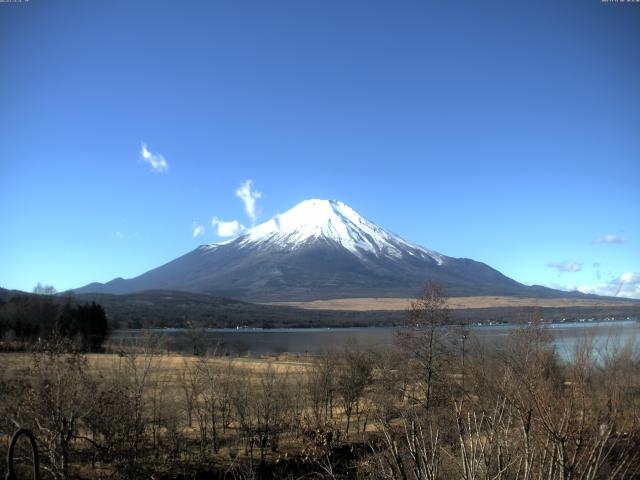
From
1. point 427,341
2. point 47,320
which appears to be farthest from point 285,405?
point 47,320

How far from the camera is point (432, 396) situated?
2808 cm

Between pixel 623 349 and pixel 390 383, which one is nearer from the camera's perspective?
pixel 623 349

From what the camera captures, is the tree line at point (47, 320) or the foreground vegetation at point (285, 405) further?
the tree line at point (47, 320)

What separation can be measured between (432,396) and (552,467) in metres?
23.7

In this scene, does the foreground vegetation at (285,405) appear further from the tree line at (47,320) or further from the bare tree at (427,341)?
the tree line at (47,320)

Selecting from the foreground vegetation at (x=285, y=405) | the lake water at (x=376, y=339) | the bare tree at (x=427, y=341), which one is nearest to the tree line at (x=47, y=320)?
the lake water at (x=376, y=339)

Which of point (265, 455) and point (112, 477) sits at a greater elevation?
point (112, 477)

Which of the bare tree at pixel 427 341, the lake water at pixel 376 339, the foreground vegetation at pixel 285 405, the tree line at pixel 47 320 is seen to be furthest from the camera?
the tree line at pixel 47 320

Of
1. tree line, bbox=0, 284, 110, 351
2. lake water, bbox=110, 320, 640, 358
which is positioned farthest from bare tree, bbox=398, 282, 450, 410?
tree line, bbox=0, 284, 110, 351

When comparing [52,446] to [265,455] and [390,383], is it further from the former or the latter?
[390,383]

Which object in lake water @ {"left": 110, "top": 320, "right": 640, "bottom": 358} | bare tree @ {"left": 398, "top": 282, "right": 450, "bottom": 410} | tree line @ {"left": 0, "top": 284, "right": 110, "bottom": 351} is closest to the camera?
lake water @ {"left": 110, "top": 320, "right": 640, "bottom": 358}

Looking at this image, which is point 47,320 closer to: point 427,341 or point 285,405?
point 285,405

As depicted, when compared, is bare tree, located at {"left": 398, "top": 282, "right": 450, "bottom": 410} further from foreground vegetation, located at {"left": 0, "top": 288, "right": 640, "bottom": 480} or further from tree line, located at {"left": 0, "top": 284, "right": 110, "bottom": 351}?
tree line, located at {"left": 0, "top": 284, "right": 110, "bottom": 351}

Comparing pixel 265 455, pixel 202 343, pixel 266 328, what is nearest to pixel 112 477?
pixel 265 455
